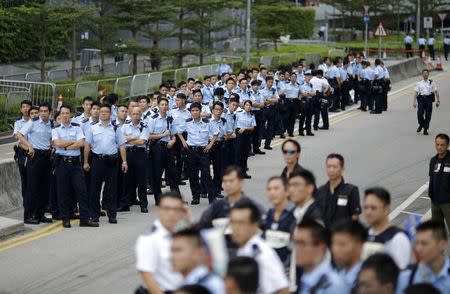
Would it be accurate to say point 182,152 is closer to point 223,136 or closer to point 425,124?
point 223,136

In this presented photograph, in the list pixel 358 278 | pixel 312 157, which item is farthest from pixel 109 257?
pixel 312 157

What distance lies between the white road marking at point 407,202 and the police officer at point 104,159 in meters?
4.66

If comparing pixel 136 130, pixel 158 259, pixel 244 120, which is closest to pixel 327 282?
pixel 158 259

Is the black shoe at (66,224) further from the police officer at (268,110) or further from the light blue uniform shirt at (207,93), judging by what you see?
the light blue uniform shirt at (207,93)

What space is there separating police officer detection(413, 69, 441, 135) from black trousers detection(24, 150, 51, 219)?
13089 mm

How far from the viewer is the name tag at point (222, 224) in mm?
9570

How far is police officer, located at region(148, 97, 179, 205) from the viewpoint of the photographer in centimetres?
1880

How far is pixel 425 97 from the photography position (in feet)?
91.5

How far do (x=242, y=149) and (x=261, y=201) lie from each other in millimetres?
3378

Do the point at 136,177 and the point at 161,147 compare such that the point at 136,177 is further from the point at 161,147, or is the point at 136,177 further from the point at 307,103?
the point at 307,103

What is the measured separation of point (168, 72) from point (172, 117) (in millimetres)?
17058

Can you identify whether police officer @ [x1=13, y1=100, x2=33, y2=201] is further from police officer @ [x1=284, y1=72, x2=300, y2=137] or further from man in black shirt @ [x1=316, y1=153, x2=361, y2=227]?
police officer @ [x1=284, y1=72, x2=300, y2=137]

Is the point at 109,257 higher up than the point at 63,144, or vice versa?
the point at 63,144

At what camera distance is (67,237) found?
1598 centimetres
